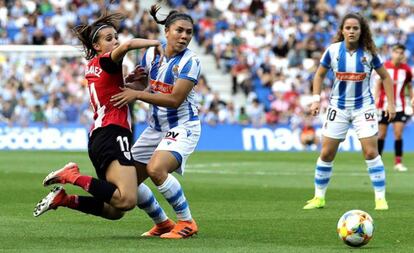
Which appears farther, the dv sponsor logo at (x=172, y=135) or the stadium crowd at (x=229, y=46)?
the stadium crowd at (x=229, y=46)

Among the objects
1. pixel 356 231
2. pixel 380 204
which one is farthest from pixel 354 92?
pixel 356 231

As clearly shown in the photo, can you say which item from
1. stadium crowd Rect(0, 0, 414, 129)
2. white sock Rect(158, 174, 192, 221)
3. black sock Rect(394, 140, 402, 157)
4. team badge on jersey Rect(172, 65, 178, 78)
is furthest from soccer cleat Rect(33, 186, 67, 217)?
stadium crowd Rect(0, 0, 414, 129)

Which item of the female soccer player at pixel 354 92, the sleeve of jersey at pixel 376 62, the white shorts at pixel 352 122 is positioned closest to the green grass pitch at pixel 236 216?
the female soccer player at pixel 354 92

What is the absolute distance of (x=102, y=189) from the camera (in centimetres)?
1002

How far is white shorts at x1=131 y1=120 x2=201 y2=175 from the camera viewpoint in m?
10.6

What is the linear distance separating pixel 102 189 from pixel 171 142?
906mm

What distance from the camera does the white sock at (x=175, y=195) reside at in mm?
10457

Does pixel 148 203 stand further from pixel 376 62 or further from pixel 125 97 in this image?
pixel 376 62

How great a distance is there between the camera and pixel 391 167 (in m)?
23.6

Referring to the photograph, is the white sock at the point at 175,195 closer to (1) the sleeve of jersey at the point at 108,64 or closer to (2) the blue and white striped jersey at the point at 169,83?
(2) the blue and white striped jersey at the point at 169,83

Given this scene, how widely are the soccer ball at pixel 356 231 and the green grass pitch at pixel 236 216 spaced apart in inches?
3.4

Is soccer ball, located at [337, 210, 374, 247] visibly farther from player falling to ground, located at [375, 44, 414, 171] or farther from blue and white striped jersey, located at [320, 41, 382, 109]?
player falling to ground, located at [375, 44, 414, 171]

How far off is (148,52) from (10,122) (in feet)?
70.9

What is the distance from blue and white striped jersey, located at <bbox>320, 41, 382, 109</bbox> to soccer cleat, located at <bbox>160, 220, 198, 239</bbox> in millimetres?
3823
